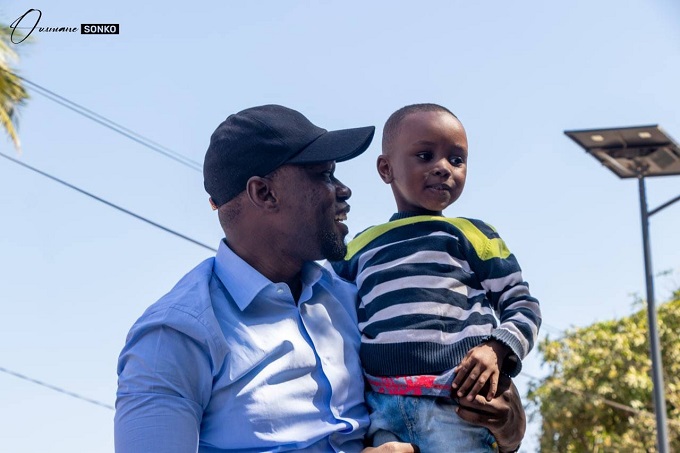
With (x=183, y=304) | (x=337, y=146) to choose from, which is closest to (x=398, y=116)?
(x=337, y=146)

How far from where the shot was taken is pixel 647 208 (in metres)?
13.0

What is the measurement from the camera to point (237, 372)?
3400mm

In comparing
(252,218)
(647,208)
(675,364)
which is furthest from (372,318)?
(675,364)

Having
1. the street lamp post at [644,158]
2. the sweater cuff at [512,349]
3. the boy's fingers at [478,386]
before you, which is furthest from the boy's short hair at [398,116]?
the street lamp post at [644,158]

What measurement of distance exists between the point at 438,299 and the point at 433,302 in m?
0.02

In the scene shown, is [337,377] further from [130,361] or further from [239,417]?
[130,361]

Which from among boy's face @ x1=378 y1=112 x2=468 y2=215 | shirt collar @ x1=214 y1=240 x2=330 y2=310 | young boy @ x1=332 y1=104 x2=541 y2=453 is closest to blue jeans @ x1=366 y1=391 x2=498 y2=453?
young boy @ x1=332 y1=104 x2=541 y2=453

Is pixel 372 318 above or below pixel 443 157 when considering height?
below

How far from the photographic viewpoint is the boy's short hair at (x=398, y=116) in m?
4.05

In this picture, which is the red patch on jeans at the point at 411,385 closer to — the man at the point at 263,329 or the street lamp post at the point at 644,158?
the man at the point at 263,329

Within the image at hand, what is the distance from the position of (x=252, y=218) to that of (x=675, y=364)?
18.2 m

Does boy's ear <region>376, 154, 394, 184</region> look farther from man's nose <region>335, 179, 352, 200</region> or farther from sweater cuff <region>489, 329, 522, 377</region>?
sweater cuff <region>489, 329, 522, 377</region>

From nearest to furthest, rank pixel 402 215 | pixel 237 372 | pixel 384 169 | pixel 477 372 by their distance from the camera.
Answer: pixel 237 372
pixel 477 372
pixel 402 215
pixel 384 169

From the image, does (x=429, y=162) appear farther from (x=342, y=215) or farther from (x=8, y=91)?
(x=8, y=91)
